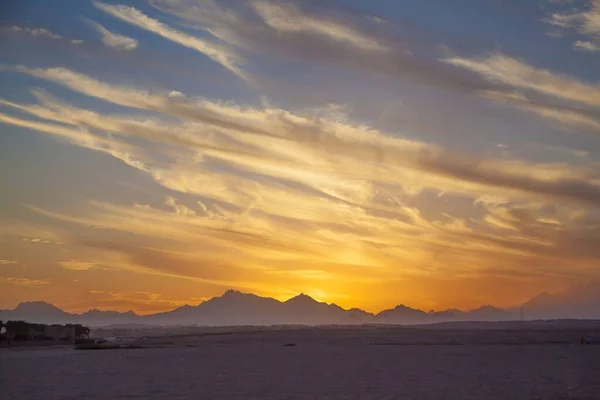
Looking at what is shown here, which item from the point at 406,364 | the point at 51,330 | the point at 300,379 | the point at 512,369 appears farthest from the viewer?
the point at 51,330

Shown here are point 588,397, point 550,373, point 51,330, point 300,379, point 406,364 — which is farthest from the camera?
point 51,330

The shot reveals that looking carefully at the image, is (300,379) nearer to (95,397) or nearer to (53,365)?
(95,397)

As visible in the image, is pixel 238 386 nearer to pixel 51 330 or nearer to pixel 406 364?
pixel 406 364

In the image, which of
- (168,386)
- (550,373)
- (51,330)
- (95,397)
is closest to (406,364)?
(550,373)

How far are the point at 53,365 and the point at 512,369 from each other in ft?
152

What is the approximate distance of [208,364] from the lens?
70.8m

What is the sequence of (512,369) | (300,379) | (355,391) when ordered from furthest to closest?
(512,369) < (300,379) < (355,391)

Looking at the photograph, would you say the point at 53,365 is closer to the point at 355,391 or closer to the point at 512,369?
the point at 355,391

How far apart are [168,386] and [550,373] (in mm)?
32059

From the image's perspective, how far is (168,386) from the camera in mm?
47625

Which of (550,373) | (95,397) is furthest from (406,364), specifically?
(95,397)

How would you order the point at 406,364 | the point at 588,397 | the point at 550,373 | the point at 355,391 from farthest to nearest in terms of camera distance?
the point at 406,364 → the point at 550,373 → the point at 355,391 → the point at 588,397

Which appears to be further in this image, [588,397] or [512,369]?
[512,369]

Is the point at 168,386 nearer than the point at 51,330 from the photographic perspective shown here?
Yes
